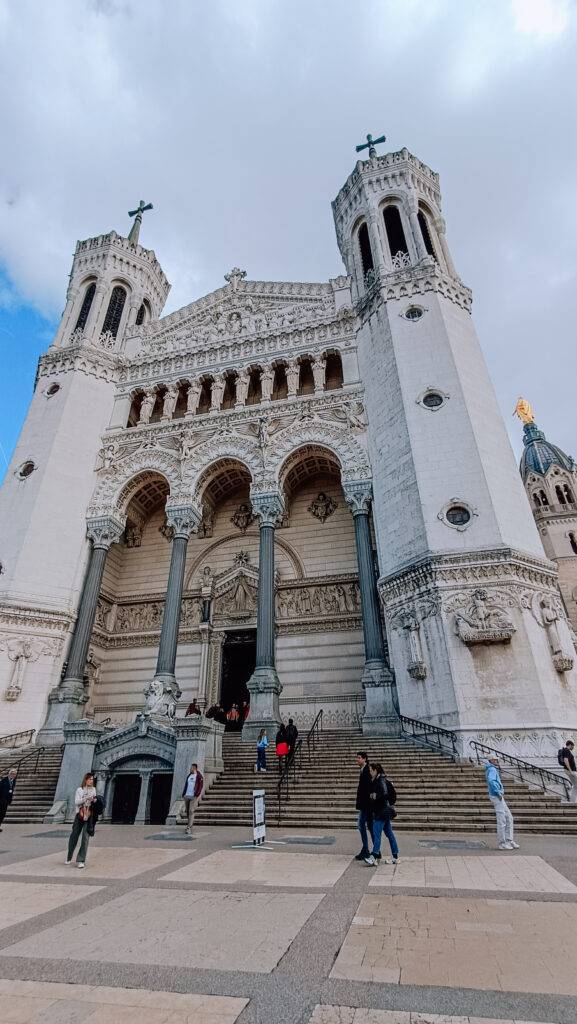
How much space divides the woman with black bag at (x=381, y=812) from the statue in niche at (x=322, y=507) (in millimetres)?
14894

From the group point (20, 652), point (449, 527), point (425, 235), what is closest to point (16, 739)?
point (20, 652)

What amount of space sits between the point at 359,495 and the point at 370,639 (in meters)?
5.21

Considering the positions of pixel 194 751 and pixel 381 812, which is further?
pixel 194 751

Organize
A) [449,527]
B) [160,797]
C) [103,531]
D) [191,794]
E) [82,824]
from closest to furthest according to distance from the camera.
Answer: [82,824]
[191,794]
[160,797]
[449,527]
[103,531]

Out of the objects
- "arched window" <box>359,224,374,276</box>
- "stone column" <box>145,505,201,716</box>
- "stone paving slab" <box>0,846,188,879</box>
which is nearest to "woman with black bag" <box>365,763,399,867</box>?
"stone paving slab" <box>0,846,188,879</box>

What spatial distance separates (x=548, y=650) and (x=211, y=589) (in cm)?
1301

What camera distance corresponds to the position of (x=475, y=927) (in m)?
4.09

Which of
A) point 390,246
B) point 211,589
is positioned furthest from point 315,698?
point 390,246

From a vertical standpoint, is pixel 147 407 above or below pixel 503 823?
above

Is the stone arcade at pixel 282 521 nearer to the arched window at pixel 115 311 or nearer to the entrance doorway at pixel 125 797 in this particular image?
the arched window at pixel 115 311

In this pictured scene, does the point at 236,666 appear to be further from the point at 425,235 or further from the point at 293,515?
the point at 425,235

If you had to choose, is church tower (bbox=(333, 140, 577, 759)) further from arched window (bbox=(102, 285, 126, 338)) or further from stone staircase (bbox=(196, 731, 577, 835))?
arched window (bbox=(102, 285, 126, 338))

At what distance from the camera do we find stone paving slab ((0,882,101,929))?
4.72 meters

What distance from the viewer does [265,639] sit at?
1667 cm
